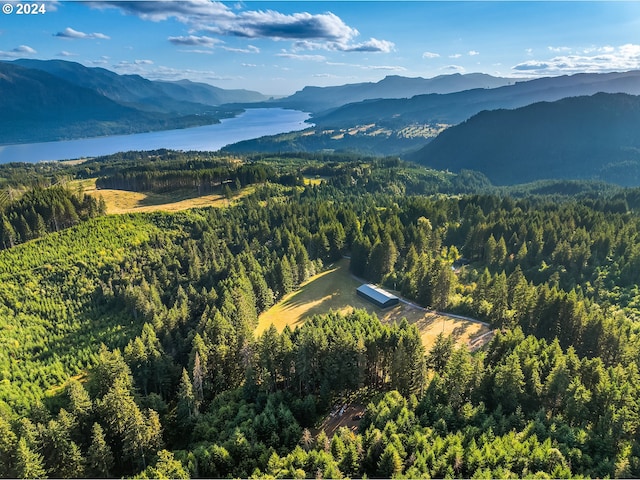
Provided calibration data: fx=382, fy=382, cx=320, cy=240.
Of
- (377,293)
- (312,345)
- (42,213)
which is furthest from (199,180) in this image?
(312,345)

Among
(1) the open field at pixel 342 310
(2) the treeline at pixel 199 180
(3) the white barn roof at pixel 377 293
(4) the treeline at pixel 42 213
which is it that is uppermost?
(2) the treeline at pixel 199 180

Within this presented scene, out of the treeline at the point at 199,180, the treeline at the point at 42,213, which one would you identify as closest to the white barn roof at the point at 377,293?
the treeline at the point at 42,213

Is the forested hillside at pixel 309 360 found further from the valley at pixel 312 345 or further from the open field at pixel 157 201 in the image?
the open field at pixel 157 201

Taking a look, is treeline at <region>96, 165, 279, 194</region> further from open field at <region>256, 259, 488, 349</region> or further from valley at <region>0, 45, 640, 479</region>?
open field at <region>256, 259, 488, 349</region>

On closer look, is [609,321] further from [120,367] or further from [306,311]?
[120,367]

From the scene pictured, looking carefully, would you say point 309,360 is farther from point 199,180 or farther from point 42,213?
point 199,180

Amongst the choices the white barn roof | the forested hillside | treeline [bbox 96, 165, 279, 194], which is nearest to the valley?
the forested hillside
